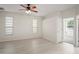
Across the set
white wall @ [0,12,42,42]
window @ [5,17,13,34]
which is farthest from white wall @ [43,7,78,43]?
window @ [5,17,13,34]

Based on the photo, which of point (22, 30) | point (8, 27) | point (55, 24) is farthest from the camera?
point (8, 27)

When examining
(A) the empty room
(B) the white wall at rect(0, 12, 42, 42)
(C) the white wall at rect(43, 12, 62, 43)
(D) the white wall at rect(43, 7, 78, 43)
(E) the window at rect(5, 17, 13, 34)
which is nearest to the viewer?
(A) the empty room

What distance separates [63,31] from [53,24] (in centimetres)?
49

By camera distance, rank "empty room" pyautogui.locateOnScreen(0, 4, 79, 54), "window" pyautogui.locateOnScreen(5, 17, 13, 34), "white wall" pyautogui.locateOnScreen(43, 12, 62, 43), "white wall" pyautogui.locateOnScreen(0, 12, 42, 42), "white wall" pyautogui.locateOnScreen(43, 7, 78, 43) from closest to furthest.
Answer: "empty room" pyautogui.locateOnScreen(0, 4, 79, 54), "white wall" pyautogui.locateOnScreen(43, 7, 78, 43), "white wall" pyautogui.locateOnScreen(43, 12, 62, 43), "white wall" pyautogui.locateOnScreen(0, 12, 42, 42), "window" pyautogui.locateOnScreen(5, 17, 13, 34)

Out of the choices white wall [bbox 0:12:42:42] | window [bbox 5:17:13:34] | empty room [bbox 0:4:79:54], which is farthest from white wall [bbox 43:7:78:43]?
window [bbox 5:17:13:34]

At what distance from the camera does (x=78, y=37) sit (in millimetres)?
4012

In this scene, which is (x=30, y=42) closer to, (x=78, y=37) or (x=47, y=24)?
(x=47, y=24)

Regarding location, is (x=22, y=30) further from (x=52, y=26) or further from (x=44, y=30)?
(x=52, y=26)

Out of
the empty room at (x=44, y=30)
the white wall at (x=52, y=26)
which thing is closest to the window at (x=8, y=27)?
the empty room at (x=44, y=30)

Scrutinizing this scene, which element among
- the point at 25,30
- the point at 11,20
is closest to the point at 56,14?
the point at 25,30

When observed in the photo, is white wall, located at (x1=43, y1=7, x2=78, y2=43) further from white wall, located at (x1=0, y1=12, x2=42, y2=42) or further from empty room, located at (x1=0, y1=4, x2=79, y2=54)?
white wall, located at (x1=0, y1=12, x2=42, y2=42)

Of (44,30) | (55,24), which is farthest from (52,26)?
(44,30)

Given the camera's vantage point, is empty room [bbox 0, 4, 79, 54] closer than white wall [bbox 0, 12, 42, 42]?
Yes

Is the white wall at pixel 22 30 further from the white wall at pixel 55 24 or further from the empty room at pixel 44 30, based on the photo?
the white wall at pixel 55 24
